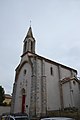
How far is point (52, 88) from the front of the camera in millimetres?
28297

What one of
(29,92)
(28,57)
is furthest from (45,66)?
(29,92)

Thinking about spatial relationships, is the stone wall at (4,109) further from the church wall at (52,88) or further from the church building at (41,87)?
the church wall at (52,88)

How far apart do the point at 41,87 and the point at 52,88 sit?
3072 mm

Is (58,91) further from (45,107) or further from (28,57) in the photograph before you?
(28,57)

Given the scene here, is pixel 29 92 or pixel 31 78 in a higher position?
pixel 31 78

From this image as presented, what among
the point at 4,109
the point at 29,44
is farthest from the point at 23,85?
the point at 29,44

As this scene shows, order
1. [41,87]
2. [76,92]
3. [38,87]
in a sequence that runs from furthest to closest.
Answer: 1. [76,92]
2. [41,87]
3. [38,87]

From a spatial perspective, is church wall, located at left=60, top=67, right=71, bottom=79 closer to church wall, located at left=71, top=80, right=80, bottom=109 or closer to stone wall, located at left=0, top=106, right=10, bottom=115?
church wall, located at left=71, top=80, right=80, bottom=109

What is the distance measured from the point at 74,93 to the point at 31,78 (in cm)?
837

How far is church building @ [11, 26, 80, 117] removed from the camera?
988 inches

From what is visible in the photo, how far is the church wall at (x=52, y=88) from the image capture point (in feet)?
87.7

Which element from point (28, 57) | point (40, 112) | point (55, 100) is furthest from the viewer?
point (28, 57)

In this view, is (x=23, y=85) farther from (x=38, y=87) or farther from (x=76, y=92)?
(x=76, y=92)

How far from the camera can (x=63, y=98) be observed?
2805 centimetres
